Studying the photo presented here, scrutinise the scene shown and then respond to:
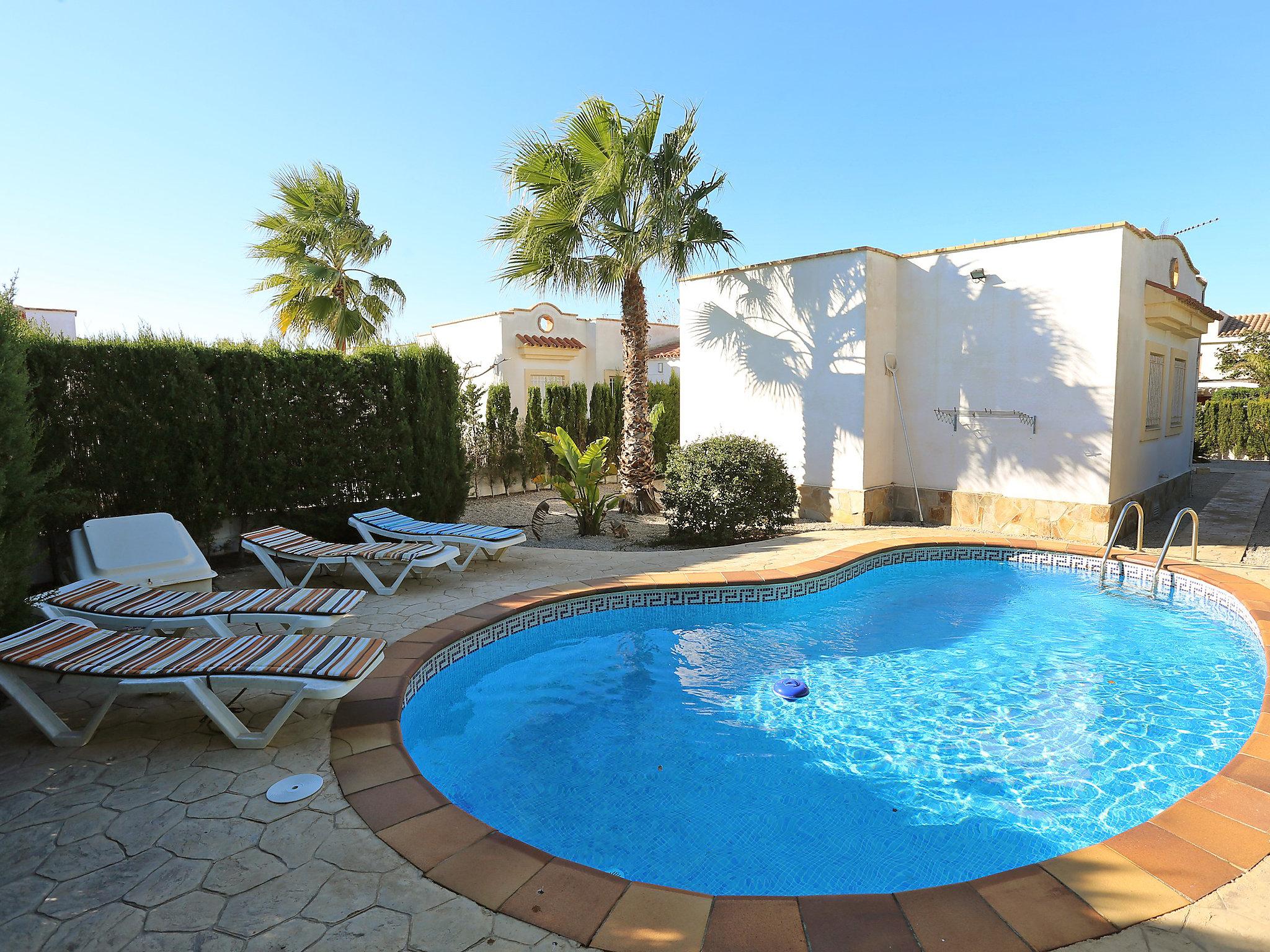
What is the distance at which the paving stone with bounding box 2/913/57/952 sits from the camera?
2574mm

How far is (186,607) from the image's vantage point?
543cm

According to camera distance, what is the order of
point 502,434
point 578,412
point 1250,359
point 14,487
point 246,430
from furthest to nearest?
point 1250,359
point 578,412
point 502,434
point 246,430
point 14,487

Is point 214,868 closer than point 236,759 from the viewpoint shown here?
Yes

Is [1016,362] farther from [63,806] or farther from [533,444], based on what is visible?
[63,806]

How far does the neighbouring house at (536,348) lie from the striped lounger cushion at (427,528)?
965 cm

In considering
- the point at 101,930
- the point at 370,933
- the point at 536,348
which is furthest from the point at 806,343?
the point at 101,930

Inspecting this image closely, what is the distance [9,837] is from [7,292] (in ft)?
19.5

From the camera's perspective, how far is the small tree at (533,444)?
1811 cm

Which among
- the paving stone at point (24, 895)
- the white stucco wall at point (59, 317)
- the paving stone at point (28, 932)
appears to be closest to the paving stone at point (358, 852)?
the paving stone at point (28, 932)

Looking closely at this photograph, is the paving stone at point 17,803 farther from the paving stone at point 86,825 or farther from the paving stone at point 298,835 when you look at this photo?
the paving stone at point 298,835

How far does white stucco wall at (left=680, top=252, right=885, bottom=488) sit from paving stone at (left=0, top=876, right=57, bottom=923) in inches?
472

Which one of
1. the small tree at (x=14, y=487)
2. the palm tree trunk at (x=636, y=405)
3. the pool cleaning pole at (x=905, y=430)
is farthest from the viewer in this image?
the palm tree trunk at (x=636, y=405)

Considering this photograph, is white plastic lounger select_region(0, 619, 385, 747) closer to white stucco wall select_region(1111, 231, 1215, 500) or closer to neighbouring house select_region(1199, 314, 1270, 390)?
white stucco wall select_region(1111, 231, 1215, 500)

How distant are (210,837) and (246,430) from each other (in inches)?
283
